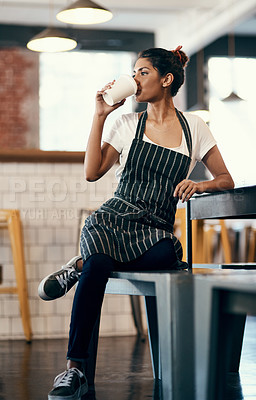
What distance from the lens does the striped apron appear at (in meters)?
1.96

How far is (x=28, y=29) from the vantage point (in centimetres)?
813

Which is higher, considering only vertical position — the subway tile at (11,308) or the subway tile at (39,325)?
the subway tile at (11,308)

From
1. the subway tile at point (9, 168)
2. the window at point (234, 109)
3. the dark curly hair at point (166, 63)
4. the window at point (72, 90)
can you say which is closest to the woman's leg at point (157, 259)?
the dark curly hair at point (166, 63)

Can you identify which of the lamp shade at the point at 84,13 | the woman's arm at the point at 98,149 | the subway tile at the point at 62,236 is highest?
the lamp shade at the point at 84,13

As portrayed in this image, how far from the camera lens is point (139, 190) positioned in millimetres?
2037

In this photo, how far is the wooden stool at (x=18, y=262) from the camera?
345 centimetres

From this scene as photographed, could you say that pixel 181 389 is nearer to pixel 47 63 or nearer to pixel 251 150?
pixel 251 150

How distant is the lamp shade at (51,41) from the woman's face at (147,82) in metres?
2.96

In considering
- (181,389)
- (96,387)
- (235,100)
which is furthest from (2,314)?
(235,100)

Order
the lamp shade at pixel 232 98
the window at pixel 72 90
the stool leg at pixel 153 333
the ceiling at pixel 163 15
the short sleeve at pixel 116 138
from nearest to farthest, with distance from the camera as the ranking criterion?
the short sleeve at pixel 116 138 < the stool leg at pixel 153 333 < the lamp shade at pixel 232 98 < the ceiling at pixel 163 15 < the window at pixel 72 90

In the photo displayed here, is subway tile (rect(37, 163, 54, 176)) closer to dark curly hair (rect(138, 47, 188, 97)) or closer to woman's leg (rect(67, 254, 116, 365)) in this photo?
dark curly hair (rect(138, 47, 188, 97))

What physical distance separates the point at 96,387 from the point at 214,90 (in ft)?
22.2

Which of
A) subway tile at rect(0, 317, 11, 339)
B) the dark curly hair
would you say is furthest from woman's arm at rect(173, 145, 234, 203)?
subway tile at rect(0, 317, 11, 339)

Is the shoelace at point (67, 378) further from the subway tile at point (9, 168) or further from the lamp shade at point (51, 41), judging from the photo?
the lamp shade at point (51, 41)
